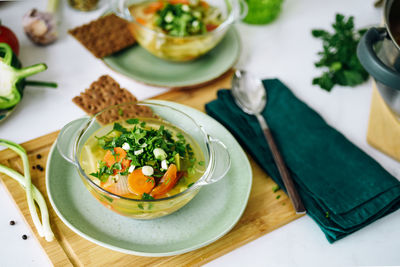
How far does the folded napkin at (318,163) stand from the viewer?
1191mm

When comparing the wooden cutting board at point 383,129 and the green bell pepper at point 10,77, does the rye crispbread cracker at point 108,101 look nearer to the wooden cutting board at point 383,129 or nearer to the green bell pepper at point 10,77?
the green bell pepper at point 10,77

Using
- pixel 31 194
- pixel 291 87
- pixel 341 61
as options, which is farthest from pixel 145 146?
pixel 341 61

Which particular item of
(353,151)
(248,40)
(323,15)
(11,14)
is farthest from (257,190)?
(11,14)

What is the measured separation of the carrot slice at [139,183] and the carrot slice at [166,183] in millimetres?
16

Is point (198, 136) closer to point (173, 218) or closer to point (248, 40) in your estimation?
point (173, 218)

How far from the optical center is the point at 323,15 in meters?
2.00

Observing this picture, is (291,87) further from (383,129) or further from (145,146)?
(145,146)

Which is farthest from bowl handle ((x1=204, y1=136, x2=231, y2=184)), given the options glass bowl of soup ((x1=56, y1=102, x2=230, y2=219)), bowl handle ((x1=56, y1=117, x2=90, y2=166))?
bowl handle ((x1=56, y1=117, x2=90, y2=166))

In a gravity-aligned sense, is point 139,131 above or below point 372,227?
above

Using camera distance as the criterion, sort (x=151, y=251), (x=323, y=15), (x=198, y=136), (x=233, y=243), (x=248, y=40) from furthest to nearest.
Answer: (x=323, y=15)
(x=248, y=40)
(x=198, y=136)
(x=233, y=243)
(x=151, y=251)

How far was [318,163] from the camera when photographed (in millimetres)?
1317

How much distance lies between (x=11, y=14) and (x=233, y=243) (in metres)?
1.39

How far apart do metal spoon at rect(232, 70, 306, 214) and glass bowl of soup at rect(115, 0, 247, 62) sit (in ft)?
0.62

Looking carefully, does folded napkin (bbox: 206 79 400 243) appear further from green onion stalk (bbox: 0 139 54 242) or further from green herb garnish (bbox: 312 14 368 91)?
green onion stalk (bbox: 0 139 54 242)
